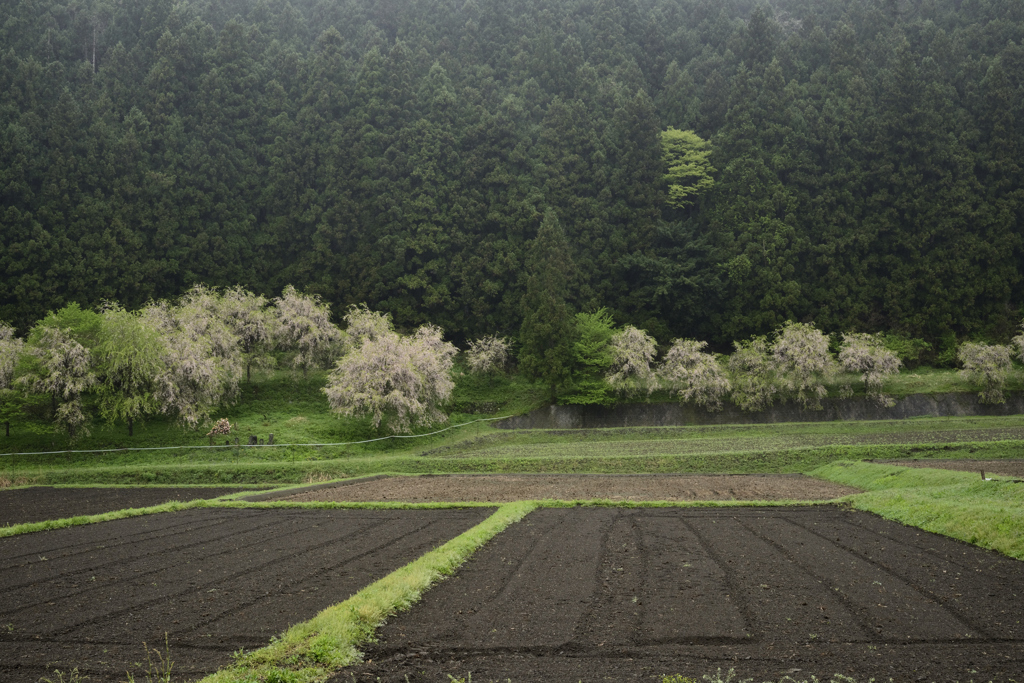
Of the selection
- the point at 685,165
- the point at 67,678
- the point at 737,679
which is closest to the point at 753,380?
the point at 685,165

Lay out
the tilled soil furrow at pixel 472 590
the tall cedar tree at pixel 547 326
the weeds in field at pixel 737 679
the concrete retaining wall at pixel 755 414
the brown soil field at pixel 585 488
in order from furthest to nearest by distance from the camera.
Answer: the tall cedar tree at pixel 547 326 < the concrete retaining wall at pixel 755 414 < the brown soil field at pixel 585 488 < the tilled soil furrow at pixel 472 590 < the weeds in field at pixel 737 679

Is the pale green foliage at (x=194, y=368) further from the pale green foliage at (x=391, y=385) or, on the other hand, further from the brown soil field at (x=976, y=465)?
the brown soil field at (x=976, y=465)

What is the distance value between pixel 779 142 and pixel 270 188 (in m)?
60.0

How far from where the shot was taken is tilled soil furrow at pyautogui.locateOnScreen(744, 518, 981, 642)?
6.48 metres

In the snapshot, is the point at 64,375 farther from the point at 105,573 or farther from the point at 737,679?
the point at 737,679

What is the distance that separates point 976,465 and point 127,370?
134 ft

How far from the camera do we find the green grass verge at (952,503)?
34.9 feet

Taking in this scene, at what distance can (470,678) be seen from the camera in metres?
5.43

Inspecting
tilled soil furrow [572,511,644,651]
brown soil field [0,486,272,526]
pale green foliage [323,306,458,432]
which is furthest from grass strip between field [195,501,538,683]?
pale green foliage [323,306,458,432]

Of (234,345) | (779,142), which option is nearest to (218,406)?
(234,345)

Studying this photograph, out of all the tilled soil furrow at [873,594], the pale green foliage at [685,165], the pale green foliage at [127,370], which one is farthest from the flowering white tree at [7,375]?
the pale green foliage at [685,165]

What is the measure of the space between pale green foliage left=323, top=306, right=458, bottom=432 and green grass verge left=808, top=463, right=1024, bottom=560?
2506 centimetres

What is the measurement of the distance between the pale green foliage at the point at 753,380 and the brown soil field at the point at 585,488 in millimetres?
21666

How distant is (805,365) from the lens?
43.2 m
